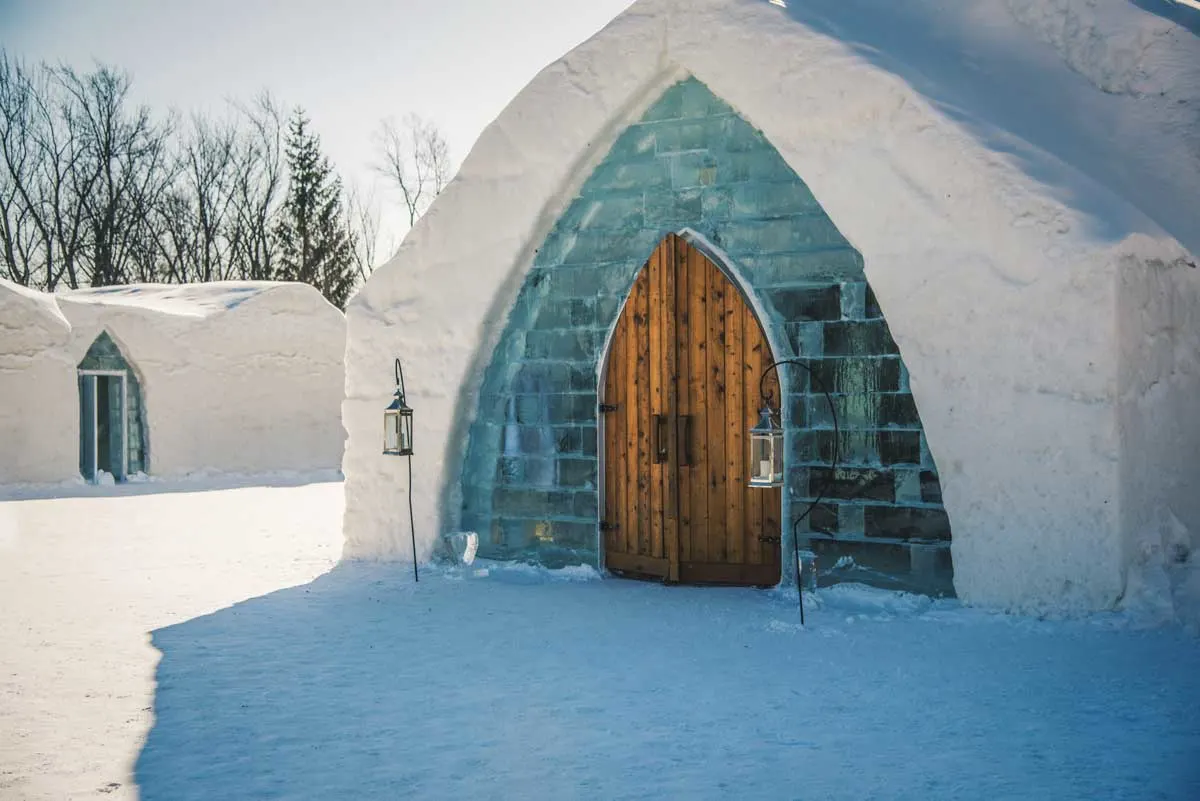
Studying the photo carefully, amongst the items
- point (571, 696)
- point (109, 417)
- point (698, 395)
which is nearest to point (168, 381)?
point (109, 417)

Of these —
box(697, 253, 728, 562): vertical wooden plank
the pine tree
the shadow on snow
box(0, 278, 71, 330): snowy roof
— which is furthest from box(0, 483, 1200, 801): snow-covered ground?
the pine tree

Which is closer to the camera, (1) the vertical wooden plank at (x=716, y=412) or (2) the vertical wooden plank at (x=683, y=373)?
(1) the vertical wooden plank at (x=716, y=412)

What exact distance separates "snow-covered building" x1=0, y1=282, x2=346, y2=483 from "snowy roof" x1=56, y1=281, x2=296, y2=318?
40 mm

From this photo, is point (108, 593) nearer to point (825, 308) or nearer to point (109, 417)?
point (825, 308)

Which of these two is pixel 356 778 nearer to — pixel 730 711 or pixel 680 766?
pixel 680 766

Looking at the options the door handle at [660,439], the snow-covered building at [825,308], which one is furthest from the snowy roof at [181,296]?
the door handle at [660,439]

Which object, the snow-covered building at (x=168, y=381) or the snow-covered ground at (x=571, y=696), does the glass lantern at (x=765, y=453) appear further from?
the snow-covered building at (x=168, y=381)

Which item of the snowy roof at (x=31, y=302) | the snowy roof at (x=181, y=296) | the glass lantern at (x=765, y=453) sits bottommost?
the glass lantern at (x=765, y=453)

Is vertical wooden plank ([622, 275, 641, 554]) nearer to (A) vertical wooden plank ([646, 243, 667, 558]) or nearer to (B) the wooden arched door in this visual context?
(B) the wooden arched door

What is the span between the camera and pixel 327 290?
101ft

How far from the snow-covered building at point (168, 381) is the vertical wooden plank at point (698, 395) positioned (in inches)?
434

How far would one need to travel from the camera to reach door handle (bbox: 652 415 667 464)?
22.6 feet

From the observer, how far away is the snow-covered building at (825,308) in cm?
527

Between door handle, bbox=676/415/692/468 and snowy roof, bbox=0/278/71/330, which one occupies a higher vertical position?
snowy roof, bbox=0/278/71/330
